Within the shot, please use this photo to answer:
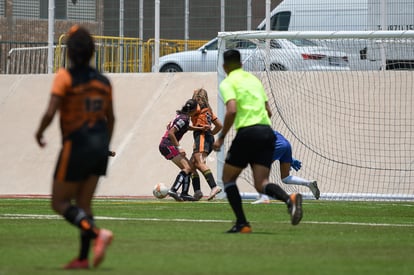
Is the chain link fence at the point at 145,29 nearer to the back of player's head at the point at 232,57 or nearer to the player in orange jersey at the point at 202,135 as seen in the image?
the player in orange jersey at the point at 202,135

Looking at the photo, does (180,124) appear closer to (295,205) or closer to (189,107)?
(189,107)

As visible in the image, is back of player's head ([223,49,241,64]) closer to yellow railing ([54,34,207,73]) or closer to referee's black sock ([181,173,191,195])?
referee's black sock ([181,173,191,195])

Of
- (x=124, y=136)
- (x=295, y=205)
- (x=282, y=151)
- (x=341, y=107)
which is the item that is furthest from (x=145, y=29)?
(x=295, y=205)

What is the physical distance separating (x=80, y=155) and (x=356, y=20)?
16400mm

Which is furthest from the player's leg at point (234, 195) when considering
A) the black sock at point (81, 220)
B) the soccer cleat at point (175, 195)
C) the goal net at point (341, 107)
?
the goal net at point (341, 107)

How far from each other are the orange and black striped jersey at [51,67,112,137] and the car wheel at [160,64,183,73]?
19295 mm

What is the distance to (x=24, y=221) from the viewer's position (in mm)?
15438

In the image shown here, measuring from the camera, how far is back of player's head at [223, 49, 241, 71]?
44.2 ft

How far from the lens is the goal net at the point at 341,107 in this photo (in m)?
24.2

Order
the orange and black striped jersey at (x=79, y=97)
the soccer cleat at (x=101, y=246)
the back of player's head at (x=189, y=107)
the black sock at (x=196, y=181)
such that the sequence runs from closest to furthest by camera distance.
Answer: the soccer cleat at (x=101, y=246) < the orange and black striped jersey at (x=79, y=97) < the back of player's head at (x=189, y=107) < the black sock at (x=196, y=181)

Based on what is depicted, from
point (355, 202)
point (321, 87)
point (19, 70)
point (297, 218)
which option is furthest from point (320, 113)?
point (297, 218)

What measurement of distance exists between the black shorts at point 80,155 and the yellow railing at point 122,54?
19688mm

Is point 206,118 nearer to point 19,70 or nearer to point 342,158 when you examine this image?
point 342,158

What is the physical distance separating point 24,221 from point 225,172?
335 cm
